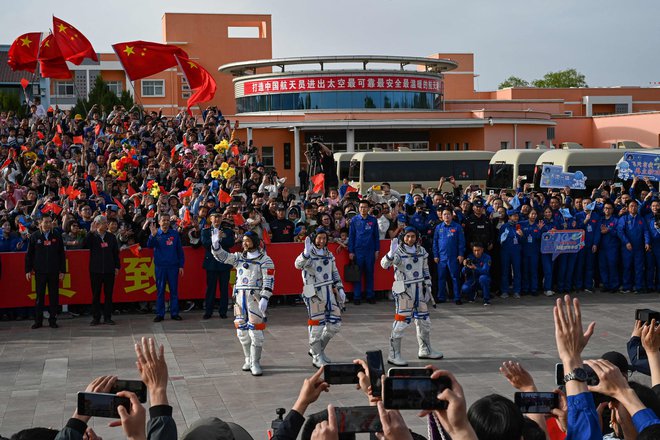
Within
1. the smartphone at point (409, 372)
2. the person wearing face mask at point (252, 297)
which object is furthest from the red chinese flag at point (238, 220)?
the smartphone at point (409, 372)

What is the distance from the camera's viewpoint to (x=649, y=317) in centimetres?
512

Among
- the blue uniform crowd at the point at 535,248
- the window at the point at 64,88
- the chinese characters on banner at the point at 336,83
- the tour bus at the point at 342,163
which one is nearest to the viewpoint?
the blue uniform crowd at the point at 535,248

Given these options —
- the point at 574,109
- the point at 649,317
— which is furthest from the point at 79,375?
the point at 574,109

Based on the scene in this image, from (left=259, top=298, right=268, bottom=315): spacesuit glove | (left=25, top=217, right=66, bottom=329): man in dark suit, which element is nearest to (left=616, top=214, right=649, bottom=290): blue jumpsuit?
(left=259, top=298, right=268, bottom=315): spacesuit glove

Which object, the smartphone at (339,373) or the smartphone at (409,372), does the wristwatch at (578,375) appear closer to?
the smartphone at (409,372)

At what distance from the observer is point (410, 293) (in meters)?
11.8

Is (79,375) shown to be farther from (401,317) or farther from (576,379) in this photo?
(576,379)

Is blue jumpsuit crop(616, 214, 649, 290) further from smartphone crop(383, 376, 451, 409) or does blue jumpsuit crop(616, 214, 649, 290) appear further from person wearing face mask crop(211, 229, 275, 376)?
smartphone crop(383, 376, 451, 409)

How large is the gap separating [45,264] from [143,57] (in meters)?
12.6

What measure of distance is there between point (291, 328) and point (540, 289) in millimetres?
6033

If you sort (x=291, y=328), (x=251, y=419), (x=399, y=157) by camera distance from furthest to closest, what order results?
1. (x=399, y=157)
2. (x=291, y=328)
3. (x=251, y=419)

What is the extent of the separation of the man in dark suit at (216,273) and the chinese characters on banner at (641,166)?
1013 cm

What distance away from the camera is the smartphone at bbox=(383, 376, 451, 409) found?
10.3 ft

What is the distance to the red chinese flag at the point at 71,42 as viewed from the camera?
25.5m
